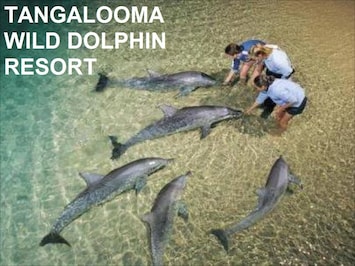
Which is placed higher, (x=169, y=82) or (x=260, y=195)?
(x=169, y=82)

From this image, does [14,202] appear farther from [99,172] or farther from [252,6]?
[252,6]

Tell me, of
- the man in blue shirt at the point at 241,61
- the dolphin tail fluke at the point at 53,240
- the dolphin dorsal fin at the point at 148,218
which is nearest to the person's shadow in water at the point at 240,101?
the man in blue shirt at the point at 241,61

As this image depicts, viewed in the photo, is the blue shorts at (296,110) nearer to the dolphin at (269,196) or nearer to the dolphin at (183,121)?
the dolphin at (269,196)

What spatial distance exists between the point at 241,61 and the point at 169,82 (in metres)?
1.85

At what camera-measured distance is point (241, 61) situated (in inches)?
437

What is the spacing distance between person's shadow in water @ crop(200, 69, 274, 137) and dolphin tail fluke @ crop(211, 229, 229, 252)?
2790 mm

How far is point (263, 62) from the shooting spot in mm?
10992

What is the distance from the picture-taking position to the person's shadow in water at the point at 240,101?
34.7 feet

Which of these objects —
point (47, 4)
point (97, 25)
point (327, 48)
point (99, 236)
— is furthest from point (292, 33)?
point (99, 236)

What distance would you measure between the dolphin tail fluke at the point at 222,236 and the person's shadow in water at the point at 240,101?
2790mm

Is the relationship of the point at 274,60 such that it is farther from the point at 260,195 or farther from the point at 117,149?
the point at 117,149

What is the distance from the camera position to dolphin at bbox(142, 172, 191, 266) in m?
8.24

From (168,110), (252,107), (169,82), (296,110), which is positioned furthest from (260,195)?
(169,82)

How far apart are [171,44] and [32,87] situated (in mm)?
4123
